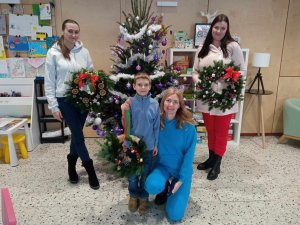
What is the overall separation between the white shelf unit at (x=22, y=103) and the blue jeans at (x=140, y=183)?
1895mm

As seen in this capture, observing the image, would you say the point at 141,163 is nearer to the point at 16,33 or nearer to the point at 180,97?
the point at 180,97

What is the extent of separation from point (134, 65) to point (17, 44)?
1.97m

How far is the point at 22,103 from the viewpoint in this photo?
11.4 feet

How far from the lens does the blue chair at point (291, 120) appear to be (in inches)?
138

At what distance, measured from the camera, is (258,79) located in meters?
3.64

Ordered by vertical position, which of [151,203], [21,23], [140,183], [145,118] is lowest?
[151,203]

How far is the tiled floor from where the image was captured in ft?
7.05

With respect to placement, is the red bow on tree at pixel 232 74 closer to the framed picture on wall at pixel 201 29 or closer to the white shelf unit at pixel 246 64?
the white shelf unit at pixel 246 64

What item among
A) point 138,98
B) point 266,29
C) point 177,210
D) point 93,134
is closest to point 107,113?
point 138,98

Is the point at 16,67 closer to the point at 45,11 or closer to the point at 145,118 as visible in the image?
the point at 45,11

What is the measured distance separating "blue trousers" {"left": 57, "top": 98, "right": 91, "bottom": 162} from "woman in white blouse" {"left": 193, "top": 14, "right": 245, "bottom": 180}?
3.93ft

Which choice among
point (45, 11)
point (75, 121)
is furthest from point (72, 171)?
point (45, 11)

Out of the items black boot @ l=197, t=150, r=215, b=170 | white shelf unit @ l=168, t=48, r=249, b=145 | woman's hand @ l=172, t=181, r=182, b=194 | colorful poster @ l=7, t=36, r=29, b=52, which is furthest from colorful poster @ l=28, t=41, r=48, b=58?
woman's hand @ l=172, t=181, r=182, b=194

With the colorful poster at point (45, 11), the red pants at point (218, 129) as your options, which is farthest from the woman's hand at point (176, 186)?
the colorful poster at point (45, 11)
